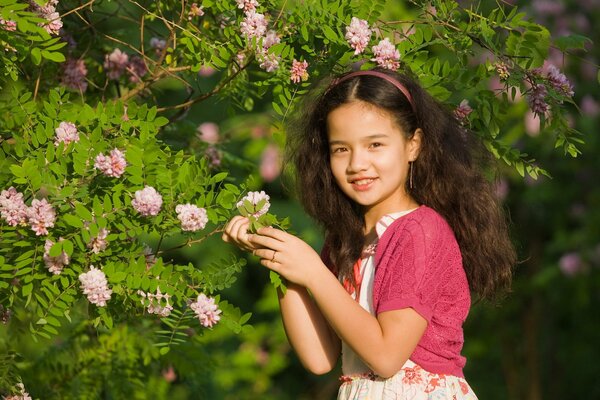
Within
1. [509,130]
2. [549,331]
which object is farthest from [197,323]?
[549,331]

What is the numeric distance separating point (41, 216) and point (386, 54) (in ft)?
3.21

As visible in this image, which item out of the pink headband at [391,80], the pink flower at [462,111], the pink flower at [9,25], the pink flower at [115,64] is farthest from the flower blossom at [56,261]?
the pink flower at [462,111]

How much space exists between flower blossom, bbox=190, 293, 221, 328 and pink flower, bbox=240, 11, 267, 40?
0.69m

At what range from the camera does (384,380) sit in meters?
2.68

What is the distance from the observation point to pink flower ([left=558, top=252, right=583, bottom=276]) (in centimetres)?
631

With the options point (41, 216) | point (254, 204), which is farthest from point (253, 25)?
point (41, 216)

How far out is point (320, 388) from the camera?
7.84 m

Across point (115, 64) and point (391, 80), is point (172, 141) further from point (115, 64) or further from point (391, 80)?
point (391, 80)

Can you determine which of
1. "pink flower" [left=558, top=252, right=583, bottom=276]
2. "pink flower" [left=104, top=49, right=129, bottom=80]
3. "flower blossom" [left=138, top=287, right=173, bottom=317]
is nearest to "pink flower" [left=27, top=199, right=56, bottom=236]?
"flower blossom" [left=138, top=287, right=173, bottom=317]

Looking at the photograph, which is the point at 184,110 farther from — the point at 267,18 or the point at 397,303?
the point at 397,303

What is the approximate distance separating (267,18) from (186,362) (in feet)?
4.20

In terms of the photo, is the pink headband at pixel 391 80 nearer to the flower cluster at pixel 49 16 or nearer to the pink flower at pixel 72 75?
the flower cluster at pixel 49 16

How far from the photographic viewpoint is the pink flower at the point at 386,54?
9.27 feet

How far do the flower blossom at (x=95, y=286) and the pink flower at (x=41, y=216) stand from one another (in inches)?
5.3
